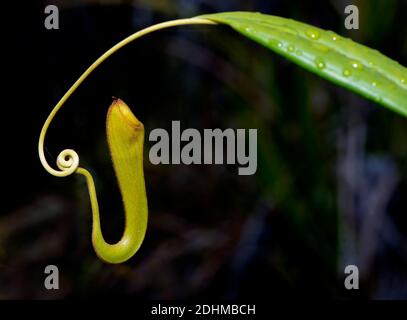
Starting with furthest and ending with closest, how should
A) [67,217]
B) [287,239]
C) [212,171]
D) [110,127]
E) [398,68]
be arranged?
[212,171] → [67,217] → [287,239] → [110,127] → [398,68]

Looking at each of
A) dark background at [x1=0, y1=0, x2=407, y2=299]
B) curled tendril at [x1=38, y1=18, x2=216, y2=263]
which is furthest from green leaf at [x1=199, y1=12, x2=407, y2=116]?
dark background at [x1=0, y1=0, x2=407, y2=299]

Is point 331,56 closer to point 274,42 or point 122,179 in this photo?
point 274,42

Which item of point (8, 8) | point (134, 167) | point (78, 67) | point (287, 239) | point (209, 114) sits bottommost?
point (287, 239)

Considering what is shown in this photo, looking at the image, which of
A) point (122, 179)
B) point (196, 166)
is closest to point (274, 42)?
point (122, 179)

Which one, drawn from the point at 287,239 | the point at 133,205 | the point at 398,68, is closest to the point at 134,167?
the point at 133,205

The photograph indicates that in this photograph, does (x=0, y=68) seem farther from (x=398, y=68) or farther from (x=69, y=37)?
(x=398, y=68)

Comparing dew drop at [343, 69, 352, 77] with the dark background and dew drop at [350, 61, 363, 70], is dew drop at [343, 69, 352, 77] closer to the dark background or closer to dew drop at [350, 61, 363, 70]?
dew drop at [350, 61, 363, 70]

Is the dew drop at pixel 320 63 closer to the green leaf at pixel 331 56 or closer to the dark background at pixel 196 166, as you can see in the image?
the green leaf at pixel 331 56
